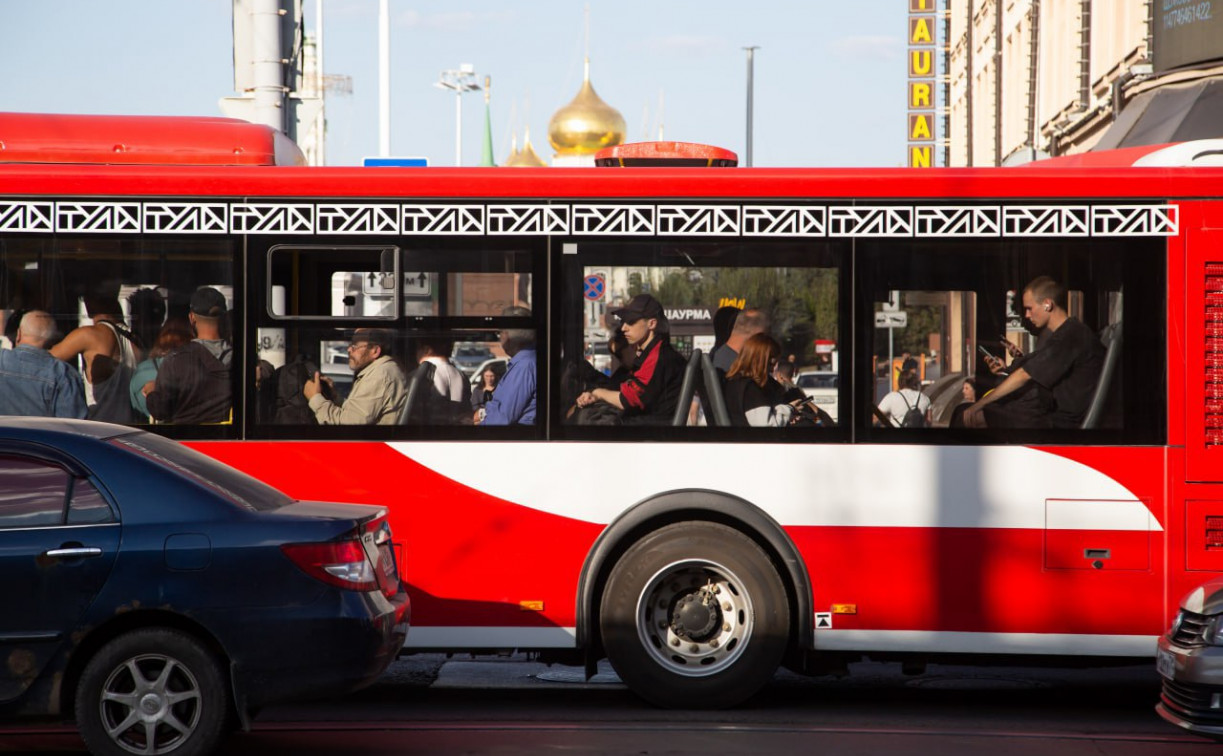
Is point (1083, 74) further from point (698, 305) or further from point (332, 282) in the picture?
point (332, 282)

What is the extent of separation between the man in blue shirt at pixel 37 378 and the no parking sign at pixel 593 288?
105 inches

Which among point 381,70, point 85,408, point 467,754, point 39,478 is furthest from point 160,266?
point 381,70

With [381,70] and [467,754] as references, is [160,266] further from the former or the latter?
[381,70]

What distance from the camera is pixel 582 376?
25.5ft

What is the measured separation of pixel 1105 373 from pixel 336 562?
3968 millimetres

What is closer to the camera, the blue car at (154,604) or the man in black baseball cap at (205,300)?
the blue car at (154,604)

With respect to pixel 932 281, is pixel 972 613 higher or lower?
lower

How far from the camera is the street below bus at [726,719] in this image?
6984mm

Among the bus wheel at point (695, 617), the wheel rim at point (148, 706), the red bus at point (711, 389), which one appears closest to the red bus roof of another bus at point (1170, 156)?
the red bus at point (711, 389)

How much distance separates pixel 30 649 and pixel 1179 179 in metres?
5.82

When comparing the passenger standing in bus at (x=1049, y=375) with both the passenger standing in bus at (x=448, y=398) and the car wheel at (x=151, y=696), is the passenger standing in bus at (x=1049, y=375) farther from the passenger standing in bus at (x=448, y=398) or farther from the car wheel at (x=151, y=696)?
the car wheel at (x=151, y=696)

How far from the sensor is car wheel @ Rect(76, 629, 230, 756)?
6.09 metres

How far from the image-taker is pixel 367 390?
778 cm

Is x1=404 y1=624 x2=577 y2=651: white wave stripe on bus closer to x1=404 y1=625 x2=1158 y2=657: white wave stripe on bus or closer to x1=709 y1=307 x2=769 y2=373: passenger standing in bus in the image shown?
x1=404 y1=625 x2=1158 y2=657: white wave stripe on bus
